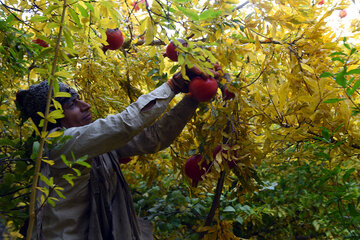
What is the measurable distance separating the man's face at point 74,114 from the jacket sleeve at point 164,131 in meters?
0.26

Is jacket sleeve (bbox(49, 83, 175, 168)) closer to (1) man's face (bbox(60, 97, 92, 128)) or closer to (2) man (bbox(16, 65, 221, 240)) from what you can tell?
(2) man (bbox(16, 65, 221, 240))

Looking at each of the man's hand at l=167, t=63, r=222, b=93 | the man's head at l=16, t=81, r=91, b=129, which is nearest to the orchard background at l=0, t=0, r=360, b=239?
the man's hand at l=167, t=63, r=222, b=93

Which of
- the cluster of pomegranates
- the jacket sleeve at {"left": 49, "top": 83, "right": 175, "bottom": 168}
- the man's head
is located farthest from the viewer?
the man's head

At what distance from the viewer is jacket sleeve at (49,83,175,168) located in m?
1.14

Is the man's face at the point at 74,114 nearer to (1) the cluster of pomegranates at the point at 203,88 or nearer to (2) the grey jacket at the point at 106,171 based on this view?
(2) the grey jacket at the point at 106,171

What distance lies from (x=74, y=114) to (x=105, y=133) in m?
0.33

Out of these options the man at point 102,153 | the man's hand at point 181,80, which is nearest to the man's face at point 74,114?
the man at point 102,153

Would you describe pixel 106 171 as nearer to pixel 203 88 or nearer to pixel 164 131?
pixel 164 131

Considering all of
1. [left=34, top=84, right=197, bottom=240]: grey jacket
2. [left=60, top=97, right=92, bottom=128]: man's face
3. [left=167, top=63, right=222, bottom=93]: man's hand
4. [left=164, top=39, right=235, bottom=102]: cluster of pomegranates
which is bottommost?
[left=34, top=84, right=197, bottom=240]: grey jacket

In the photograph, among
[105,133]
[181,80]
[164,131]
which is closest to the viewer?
[105,133]

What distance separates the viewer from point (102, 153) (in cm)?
119

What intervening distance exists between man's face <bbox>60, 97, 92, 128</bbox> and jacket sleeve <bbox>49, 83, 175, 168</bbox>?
0.21 meters

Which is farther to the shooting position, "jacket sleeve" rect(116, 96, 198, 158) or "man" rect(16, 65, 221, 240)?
"jacket sleeve" rect(116, 96, 198, 158)

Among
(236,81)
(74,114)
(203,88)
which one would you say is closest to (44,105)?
(74,114)
